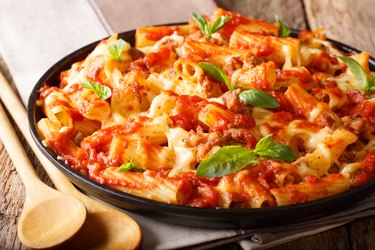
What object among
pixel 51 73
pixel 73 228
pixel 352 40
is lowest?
pixel 352 40

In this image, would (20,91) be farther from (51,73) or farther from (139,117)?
(139,117)

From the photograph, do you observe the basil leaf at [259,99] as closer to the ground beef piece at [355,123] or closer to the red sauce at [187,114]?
the red sauce at [187,114]

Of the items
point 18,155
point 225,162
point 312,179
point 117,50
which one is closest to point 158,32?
point 117,50

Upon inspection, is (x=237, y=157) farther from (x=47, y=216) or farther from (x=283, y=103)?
(x=47, y=216)

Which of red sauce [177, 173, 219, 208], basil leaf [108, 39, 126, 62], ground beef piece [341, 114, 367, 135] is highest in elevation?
basil leaf [108, 39, 126, 62]

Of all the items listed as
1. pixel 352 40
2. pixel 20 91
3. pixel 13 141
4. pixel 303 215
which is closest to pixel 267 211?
pixel 303 215

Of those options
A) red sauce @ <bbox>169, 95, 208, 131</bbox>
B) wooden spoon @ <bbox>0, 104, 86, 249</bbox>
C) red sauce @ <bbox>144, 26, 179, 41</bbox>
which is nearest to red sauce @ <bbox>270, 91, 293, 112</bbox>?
red sauce @ <bbox>169, 95, 208, 131</bbox>

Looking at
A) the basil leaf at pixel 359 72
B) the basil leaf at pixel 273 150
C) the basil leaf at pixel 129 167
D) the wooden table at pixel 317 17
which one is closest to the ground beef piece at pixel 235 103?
the basil leaf at pixel 273 150

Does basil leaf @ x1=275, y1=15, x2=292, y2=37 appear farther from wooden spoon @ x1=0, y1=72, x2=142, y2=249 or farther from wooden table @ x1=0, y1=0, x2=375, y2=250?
wooden spoon @ x1=0, y1=72, x2=142, y2=249
